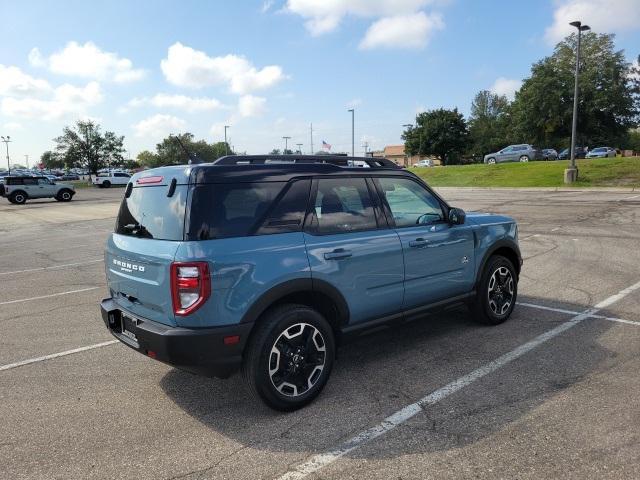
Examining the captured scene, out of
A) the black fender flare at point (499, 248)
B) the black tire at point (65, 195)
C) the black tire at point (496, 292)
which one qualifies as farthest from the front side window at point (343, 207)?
the black tire at point (65, 195)

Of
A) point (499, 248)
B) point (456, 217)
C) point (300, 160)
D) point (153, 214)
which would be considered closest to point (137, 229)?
point (153, 214)

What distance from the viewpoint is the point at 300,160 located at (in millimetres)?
4156

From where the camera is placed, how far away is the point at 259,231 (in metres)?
3.41

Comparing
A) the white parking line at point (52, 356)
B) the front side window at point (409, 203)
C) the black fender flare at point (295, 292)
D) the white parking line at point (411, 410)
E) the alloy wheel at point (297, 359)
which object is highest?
the front side window at point (409, 203)

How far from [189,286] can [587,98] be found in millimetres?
63254

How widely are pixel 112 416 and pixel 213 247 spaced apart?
150 cm

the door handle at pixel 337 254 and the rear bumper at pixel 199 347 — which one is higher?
the door handle at pixel 337 254

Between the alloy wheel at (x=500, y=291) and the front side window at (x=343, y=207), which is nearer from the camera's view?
the front side window at (x=343, y=207)

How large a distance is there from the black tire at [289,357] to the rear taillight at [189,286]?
471 mm

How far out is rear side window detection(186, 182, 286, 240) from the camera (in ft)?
10.6

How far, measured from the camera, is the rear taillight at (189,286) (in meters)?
3.12

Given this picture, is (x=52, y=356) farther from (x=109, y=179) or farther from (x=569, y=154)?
(x=569, y=154)

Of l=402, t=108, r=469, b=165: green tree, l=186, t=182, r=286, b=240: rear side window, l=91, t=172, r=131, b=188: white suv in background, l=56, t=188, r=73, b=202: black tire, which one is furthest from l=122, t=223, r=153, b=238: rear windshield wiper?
l=402, t=108, r=469, b=165: green tree

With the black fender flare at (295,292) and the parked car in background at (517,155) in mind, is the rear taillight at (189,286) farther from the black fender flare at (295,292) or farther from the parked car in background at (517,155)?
the parked car in background at (517,155)
